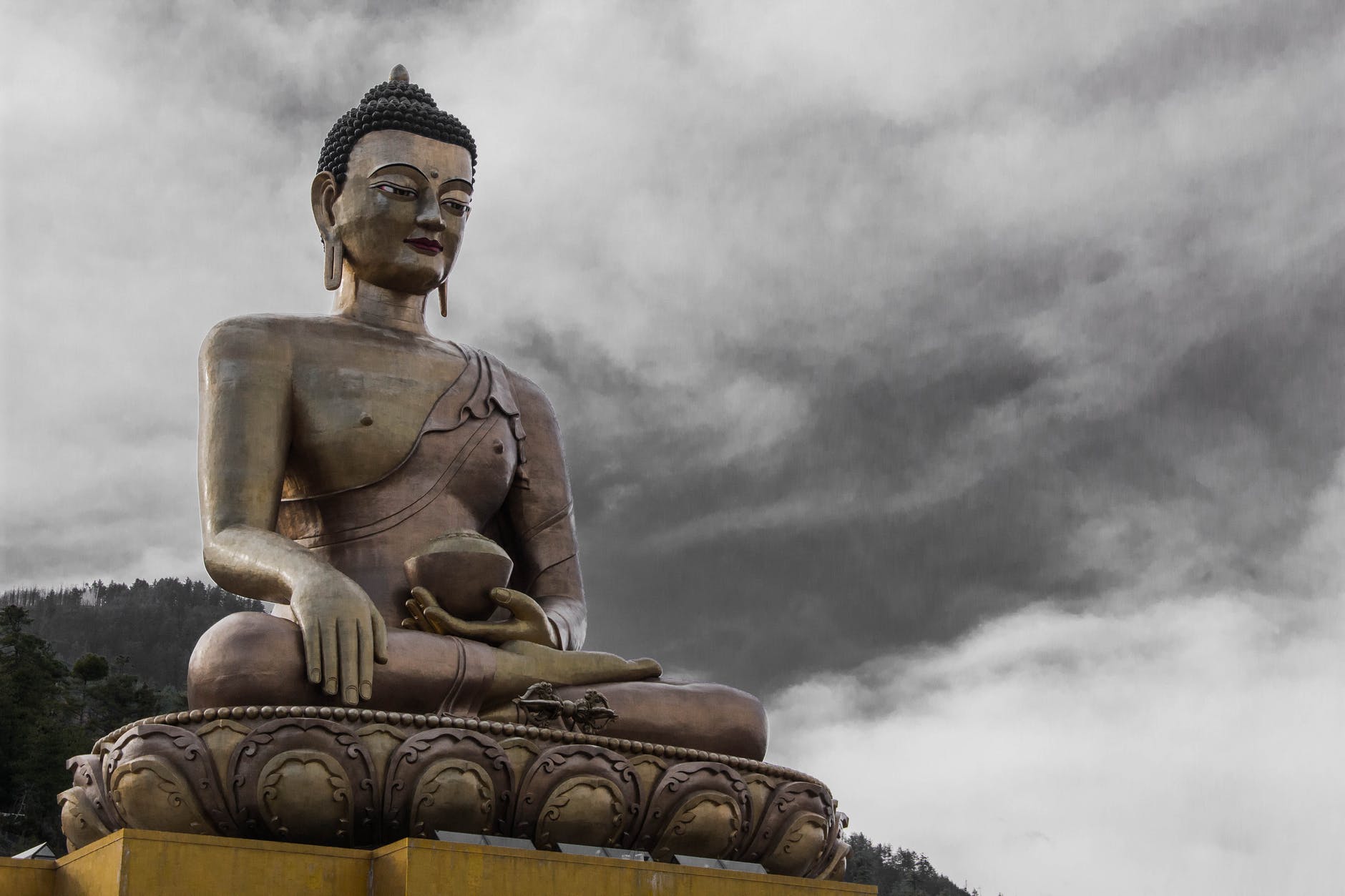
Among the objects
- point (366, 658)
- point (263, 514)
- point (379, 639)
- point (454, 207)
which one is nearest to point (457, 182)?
point (454, 207)

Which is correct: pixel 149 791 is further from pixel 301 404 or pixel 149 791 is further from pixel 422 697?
pixel 301 404

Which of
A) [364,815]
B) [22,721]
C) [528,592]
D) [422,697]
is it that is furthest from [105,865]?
[22,721]

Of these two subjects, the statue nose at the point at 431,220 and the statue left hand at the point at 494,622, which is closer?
the statue left hand at the point at 494,622

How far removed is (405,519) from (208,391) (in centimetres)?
115

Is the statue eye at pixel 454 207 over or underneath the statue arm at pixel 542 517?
over

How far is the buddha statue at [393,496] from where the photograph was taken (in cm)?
736

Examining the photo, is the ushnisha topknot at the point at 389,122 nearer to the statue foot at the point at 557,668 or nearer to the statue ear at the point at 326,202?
the statue ear at the point at 326,202

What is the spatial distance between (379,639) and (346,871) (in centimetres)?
114

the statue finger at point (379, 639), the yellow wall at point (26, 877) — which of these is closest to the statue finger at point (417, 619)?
the statue finger at point (379, 639)

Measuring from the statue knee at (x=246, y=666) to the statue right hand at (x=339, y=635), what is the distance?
8cm

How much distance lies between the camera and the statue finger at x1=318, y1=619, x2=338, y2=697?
7.14 m

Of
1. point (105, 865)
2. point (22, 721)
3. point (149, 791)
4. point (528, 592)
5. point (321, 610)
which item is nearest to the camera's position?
point (105, 865)

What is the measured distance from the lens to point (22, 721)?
34.1 meters

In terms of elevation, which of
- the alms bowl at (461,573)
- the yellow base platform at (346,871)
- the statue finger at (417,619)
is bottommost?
the yellow base platform at (346,871)
